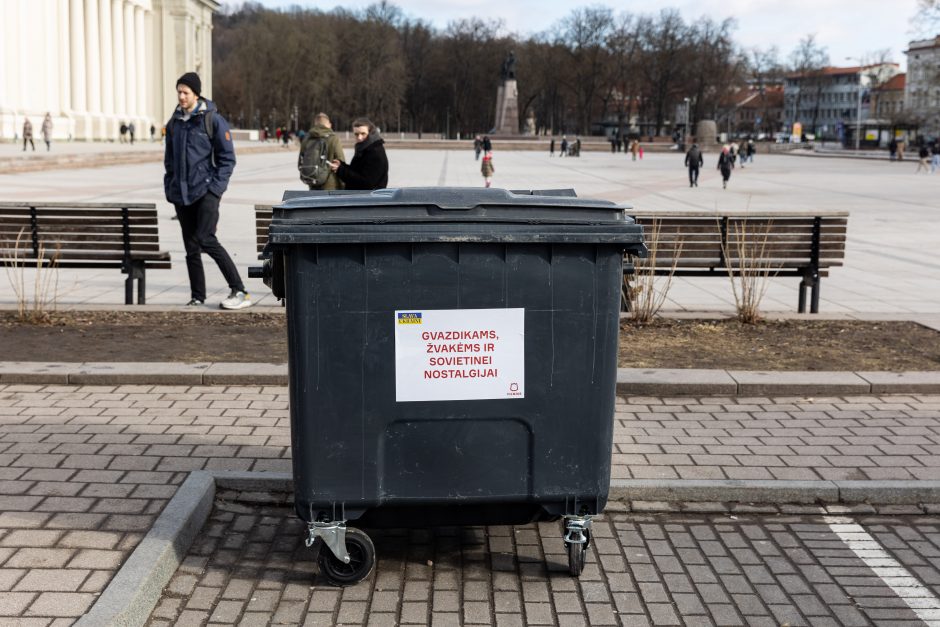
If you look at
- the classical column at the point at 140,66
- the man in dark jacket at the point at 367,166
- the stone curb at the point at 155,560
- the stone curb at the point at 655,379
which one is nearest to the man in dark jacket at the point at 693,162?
the man in dark jacket at the point at 367,166

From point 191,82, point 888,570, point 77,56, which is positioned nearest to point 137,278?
point 191,82

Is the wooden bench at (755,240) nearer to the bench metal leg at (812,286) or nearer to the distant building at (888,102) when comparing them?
the bench metal leg at (812,286)

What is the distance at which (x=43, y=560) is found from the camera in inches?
156

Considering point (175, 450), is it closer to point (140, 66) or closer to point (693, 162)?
point (693, 162)

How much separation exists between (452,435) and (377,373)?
349mm

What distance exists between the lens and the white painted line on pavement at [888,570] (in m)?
3.81

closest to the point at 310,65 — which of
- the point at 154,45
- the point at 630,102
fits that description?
the point at 154,45

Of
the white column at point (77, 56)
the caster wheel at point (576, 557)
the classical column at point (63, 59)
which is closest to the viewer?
the caster wheel at point (576, 557)

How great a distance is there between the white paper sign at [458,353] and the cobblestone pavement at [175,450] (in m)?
1.27

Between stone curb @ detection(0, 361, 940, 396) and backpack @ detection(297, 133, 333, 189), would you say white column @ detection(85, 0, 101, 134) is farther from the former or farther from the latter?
stone curb @ detection(0, 361, 940, 396)

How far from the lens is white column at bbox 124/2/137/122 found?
88.6 meters

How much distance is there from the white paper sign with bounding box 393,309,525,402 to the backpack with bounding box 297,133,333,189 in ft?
22.7

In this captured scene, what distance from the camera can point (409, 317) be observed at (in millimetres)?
3787

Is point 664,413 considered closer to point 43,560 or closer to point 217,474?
point 217,474
